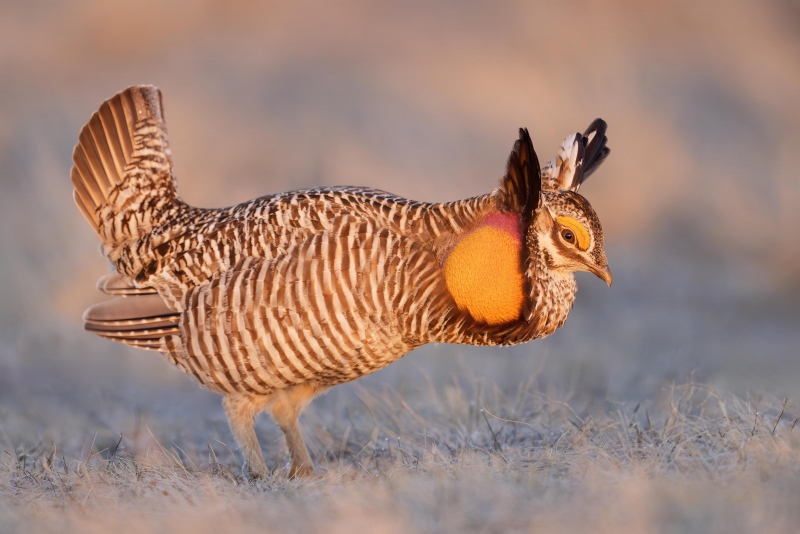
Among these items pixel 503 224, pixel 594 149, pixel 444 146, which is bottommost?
pixel 503 224

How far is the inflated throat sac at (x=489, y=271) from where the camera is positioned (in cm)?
384

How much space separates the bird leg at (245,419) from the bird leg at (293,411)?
104 mm

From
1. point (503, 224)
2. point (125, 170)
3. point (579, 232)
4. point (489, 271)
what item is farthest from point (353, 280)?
point (125, 170)

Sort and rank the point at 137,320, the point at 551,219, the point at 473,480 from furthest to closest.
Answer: the point at 137,320 < the point at 551,219 < the point at 473,480

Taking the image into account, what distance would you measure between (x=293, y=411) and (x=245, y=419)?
0.82 feet

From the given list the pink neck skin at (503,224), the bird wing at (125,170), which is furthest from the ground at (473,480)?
the bird wing at (125,170)

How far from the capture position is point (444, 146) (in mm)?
10883

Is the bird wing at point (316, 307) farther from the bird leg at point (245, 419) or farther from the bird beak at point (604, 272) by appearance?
the bird beak at point (604, 272)

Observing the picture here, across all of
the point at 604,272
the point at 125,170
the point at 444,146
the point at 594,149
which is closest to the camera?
the point at 604,272

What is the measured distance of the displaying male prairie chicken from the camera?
379 centimetres

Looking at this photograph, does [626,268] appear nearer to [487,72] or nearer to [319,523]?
[487,72]

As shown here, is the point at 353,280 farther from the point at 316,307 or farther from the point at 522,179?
the point at 522,179

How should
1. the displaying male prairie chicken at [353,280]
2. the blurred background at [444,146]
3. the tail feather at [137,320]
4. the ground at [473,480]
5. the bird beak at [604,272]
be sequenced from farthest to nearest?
1. the blurred background at [444,146]
2. the tail feather at [137,320]
3. the displaying male prairie chicken at [353,280]
4. the bird beak at [604,272]
5. the ground at [473,480]

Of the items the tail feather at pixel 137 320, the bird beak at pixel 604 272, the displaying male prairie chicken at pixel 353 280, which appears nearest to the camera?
the bird beak at pixel 604 272
